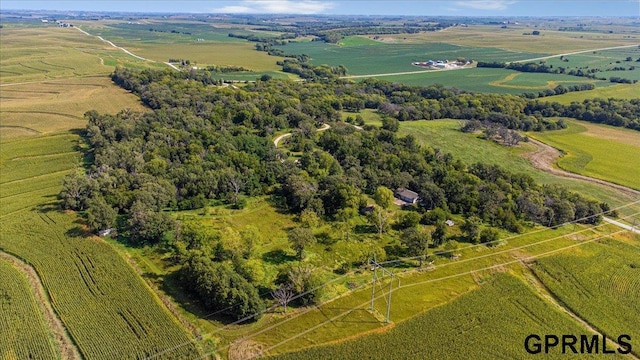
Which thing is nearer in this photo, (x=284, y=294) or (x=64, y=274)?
(x=284, y=294)

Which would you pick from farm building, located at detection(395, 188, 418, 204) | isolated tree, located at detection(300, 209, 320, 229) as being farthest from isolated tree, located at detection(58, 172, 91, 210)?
farm building, located at detection(395, 188, 418, 204)

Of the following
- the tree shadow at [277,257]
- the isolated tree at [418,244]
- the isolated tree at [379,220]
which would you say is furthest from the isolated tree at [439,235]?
the tree shadow at [277,257]

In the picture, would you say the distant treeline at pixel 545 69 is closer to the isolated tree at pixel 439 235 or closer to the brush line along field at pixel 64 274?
the isolated tree at pixel 439 235

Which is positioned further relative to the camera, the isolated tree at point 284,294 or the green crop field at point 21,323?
the isolated tree at point 284,294

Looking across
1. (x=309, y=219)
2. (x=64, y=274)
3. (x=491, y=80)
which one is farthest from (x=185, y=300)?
(x=491, y=80)

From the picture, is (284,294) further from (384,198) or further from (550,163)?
(550,163)

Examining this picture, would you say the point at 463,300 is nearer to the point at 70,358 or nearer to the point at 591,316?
the point at 591,316
